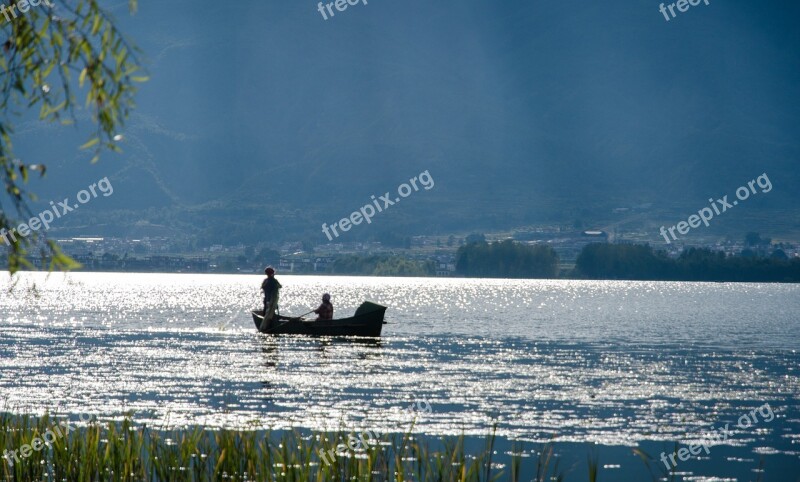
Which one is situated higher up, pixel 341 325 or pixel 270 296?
pixel 270 296

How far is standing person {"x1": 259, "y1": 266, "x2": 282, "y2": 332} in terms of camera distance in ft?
181

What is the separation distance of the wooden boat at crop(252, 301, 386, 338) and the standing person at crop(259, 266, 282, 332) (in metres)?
0.37

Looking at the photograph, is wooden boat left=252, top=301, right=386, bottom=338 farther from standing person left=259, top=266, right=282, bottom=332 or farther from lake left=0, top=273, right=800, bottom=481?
lake left=0, top=273, right=800, bottom=481

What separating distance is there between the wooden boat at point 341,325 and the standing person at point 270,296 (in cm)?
37

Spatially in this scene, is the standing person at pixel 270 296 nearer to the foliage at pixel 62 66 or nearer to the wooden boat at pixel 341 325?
the wooden boat at pixel 341 325

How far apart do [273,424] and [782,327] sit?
68.1 metres

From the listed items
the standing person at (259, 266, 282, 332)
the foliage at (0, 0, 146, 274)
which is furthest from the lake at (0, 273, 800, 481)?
the foliage at (0, 0, 146, 274)

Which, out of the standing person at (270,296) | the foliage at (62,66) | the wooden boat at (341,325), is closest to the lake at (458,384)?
the wooden boat at (341,325)

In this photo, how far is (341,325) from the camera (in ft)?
195

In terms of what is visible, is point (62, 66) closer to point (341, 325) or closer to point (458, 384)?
point (458, 384)

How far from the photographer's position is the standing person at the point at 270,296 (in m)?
55.2

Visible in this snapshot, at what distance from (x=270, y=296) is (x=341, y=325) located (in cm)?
459

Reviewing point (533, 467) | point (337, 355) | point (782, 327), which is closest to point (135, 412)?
point (533, 467)

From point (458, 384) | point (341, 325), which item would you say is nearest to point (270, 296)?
point (341, 325)
